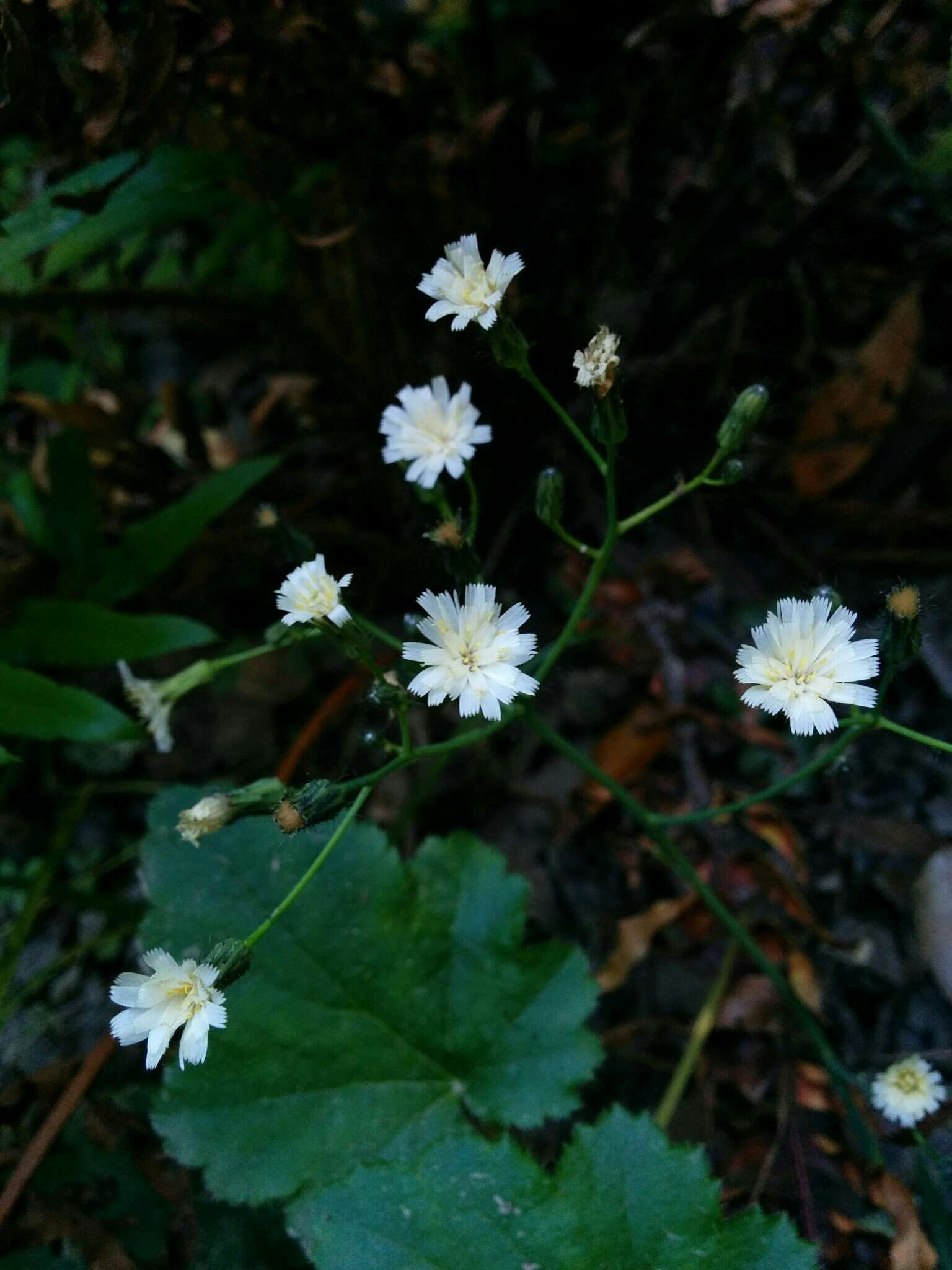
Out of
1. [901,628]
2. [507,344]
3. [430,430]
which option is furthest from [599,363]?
[901,628]

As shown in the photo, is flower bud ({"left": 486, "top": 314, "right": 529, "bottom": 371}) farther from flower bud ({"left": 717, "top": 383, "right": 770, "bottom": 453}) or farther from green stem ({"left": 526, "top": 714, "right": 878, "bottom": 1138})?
green stem ({"left": 526, "top": 714, "right": 878, "bottom": 1138})

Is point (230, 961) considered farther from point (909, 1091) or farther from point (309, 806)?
point (909, 1091)

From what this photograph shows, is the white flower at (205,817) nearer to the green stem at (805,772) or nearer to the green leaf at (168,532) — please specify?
the green stem at (805,772)

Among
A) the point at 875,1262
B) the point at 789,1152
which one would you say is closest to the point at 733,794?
the point at 789,1152

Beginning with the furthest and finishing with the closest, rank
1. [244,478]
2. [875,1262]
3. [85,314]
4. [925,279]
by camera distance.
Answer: [85,314], [925,279], [244,478], [875,1262]

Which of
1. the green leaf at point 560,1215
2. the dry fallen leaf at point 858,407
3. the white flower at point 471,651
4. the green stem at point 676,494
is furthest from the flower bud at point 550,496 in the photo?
the dry fallen leaf at point 858,407

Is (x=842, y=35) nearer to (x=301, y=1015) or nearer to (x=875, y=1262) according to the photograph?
(x=301, y=1015)
